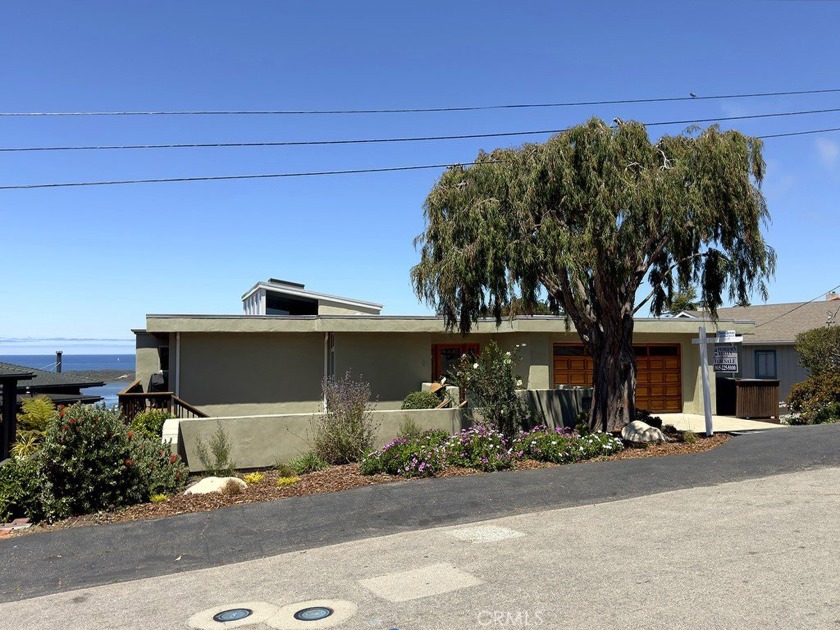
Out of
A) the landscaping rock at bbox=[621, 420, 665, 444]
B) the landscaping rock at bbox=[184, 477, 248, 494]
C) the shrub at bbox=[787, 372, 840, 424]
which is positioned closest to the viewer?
the landscaping rock at bbox=[184, 477, 248, 494]

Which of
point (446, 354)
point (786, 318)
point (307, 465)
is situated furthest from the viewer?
point (786, 318)

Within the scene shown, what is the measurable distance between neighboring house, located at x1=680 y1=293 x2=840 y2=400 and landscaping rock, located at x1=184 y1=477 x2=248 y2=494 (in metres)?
20.0

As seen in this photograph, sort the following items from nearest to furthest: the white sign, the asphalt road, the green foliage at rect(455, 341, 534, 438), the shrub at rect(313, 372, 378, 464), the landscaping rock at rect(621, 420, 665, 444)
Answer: the asphalt road → the shrub at rect(313, 372, 378, 464) → the green foliage at rect(455, 341, 534, 438) → the landscaping rock at rect(621, 420, 665, 444) → the white sign

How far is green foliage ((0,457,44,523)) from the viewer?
10180mm

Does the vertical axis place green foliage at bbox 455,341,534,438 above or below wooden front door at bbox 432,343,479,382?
below

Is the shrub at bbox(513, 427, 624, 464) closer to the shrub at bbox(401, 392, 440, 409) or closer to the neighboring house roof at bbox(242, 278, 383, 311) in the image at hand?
the shrub at bbox(401, 392, 440, 409)

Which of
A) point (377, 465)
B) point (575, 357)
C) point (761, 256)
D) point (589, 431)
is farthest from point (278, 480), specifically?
point (575, 357)

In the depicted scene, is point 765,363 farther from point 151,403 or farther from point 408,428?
point 151,403

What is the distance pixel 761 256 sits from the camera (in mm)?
14133

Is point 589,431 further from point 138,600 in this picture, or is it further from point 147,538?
point 138,600

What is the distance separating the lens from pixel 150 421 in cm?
1512

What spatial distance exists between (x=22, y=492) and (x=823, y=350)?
2227cm

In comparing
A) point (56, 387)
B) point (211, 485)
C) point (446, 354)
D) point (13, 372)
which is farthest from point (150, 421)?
point (446, 354)

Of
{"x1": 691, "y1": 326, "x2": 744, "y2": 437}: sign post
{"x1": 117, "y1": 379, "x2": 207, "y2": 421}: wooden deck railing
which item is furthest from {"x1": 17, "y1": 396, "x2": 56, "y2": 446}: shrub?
{"x1": 691, "y1": 326, "x2": 744, "y2": 437}: sign post
